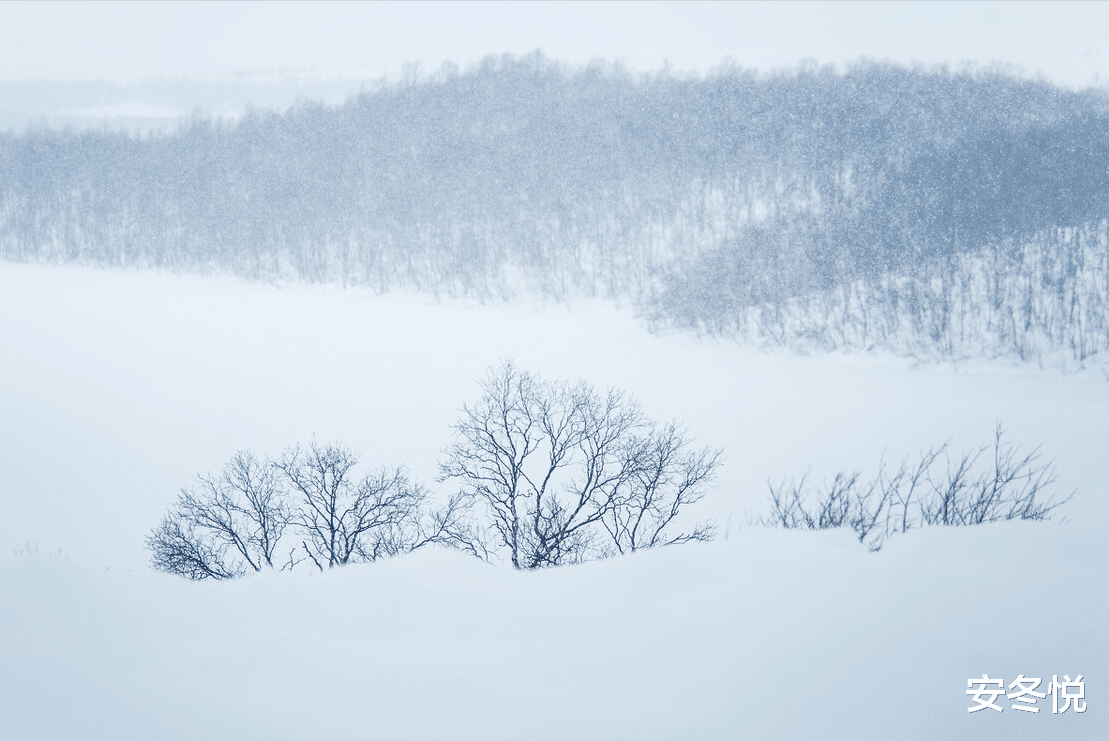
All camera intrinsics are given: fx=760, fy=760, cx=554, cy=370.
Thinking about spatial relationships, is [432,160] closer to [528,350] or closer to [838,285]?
[528,350]


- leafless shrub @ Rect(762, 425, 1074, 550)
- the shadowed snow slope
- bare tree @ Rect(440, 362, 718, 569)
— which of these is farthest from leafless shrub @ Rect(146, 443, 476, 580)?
leafless shrub @ Rect(762, 425, 1074, 550)

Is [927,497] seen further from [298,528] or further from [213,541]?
[213,541]

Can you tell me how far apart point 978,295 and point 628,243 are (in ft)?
71.4

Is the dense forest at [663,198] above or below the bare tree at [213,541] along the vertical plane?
above

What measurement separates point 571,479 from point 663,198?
37.6m

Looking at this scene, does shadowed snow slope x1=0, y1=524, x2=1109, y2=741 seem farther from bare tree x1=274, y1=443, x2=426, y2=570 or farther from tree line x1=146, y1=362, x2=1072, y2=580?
bare tree x1=274, y1=443, x2=426, y2=570

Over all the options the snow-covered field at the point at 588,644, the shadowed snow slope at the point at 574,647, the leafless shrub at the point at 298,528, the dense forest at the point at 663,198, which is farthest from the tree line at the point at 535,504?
the dense forest at the point at 663,198

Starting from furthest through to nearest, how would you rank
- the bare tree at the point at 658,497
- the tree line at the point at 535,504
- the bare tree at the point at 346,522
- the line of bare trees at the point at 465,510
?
the bare tree at the point at 658,497 < the line of bare trees at the point at 465,510 < the bare tree at the point at 346,522 < the tree line at the point at 535,504

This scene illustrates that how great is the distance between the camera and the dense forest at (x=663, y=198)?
33656mm

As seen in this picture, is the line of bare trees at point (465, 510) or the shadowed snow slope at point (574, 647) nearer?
the shadowed snow slope at point (574, 647)

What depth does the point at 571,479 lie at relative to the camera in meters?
17.8

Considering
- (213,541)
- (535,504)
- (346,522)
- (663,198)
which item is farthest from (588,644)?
(663,198)

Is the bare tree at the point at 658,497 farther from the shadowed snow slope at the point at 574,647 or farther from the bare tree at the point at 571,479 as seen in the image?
the shadowed snow slope at the point at 574,647

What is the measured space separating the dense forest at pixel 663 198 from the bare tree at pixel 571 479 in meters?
15.7
